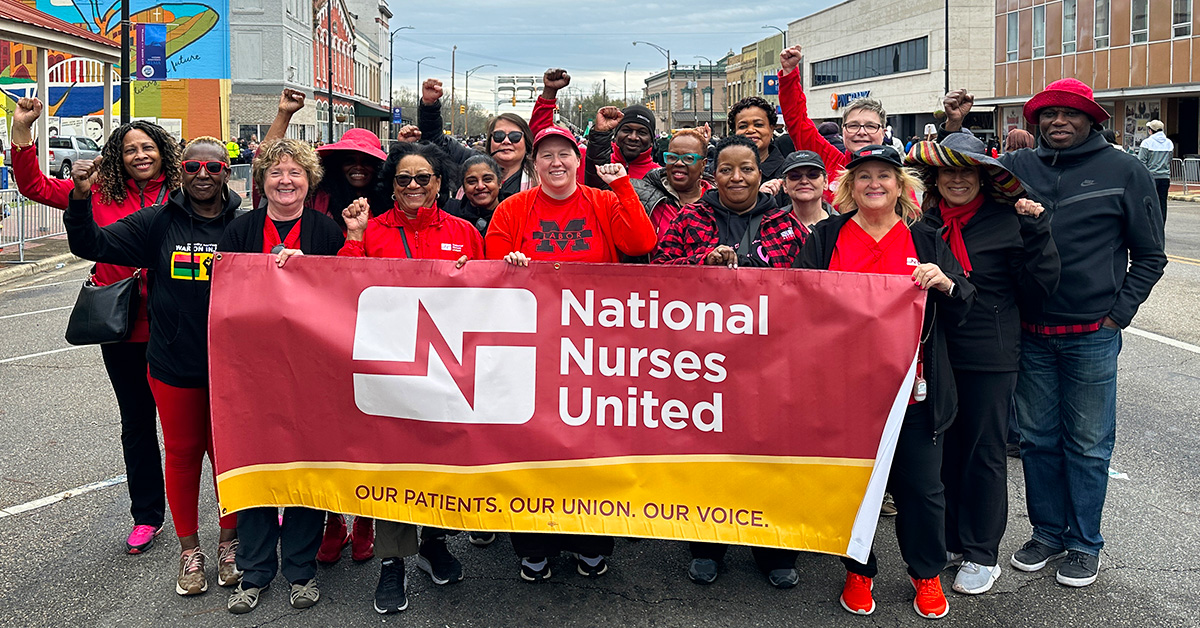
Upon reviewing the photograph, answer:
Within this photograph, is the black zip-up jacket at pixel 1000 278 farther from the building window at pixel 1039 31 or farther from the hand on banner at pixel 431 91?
the building window at pixel 1039 31

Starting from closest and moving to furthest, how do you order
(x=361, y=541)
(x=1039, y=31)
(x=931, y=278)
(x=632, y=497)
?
(x=931, y=278) < (x=632, y=497) < (x=361, y=541) < (x=1039, y=31)

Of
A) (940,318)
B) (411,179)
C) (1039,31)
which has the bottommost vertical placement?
(940,318)

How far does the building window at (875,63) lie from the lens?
55344 millimetres

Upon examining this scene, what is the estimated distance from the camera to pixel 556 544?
14.6 ft

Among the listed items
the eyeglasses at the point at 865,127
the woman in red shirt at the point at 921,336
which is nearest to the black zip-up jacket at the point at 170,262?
the woman in red shirt at the point at 921,336

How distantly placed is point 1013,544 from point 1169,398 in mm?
3503

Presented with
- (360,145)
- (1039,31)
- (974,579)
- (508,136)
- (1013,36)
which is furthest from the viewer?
(1013,36)

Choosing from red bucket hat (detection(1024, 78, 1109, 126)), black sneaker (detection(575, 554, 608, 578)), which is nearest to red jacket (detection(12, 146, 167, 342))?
black sneaker (detection(575, 554, 608, 578))

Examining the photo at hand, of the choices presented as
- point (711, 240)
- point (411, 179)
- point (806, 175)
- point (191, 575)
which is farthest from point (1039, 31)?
point (191, 575)

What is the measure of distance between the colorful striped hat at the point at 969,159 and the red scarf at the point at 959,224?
3.9 inches

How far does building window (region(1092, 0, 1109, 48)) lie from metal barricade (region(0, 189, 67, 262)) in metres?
35.2

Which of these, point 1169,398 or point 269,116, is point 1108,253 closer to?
point 1169,398

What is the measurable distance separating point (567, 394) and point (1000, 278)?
180 centimetres

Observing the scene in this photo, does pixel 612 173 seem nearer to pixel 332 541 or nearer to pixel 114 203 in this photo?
pixel 332 541
